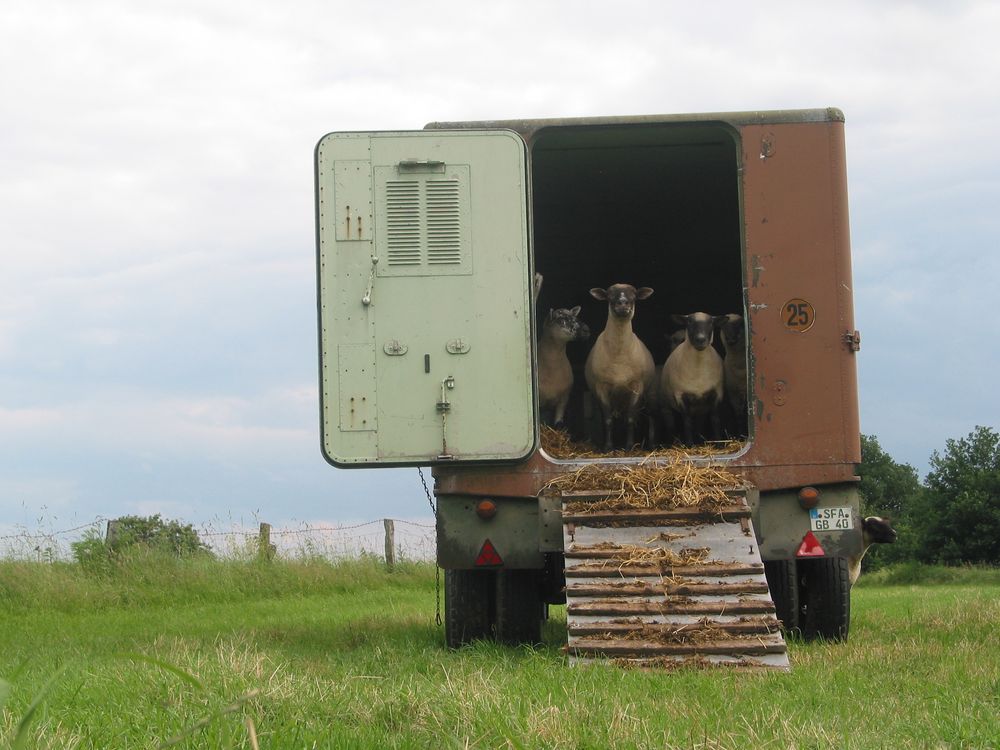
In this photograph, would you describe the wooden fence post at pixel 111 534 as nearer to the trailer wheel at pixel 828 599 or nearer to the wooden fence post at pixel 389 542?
the wooden fence post at pixel 389 542

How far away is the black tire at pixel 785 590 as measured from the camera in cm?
788

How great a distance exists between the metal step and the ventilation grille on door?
5.22 feet

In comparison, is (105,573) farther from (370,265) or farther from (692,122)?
(692,122)

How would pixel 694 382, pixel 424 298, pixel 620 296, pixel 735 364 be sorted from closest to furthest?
pixel 424 298 < pixel 620 296 < pixel 694 382 < pixel 735 364

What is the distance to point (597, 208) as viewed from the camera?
10875 mm

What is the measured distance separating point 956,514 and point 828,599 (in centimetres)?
2597

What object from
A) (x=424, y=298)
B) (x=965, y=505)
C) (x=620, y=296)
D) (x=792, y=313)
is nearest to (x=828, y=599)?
(x=792, y=313)

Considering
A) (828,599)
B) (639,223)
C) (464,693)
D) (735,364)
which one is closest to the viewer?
(464,693)

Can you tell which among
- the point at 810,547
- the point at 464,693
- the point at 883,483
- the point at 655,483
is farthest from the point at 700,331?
the point at 883,483

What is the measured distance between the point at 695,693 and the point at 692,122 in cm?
398

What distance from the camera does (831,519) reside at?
7297mm

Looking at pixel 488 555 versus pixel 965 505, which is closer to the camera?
pixel 488 555

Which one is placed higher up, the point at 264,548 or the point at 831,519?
the point at 831,519

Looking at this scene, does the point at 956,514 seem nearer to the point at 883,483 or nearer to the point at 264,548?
the point at 883,483
